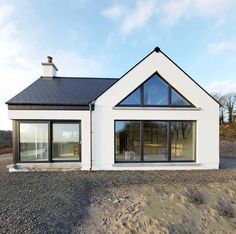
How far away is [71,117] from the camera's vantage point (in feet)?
34.9

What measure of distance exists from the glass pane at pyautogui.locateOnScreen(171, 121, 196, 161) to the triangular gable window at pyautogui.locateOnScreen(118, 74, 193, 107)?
1.11m

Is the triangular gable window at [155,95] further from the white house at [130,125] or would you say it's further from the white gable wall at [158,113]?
the white gable wall at [158,113]

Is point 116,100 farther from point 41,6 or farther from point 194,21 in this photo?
point 194,21

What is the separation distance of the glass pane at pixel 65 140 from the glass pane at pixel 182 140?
16.5 ft

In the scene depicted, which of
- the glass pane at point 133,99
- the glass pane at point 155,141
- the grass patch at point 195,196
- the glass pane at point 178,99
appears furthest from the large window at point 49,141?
the grass patch at point 195,196

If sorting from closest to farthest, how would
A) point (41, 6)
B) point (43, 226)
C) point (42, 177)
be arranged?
point (43, 226) → point (42, 177) → point (41, 6)

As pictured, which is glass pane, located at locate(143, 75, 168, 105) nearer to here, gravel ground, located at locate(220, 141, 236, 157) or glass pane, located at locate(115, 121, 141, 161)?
glass pane, located at locate(115, 121, 141, 161)

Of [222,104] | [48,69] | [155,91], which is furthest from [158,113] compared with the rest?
[222,104]

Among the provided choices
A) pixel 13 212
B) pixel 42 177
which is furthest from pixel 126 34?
pixel 13 212

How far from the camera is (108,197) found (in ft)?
22.5

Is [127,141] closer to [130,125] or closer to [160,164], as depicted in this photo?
[130,125]

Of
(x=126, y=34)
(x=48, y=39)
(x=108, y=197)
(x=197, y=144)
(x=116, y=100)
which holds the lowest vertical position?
(x=108, y=197)

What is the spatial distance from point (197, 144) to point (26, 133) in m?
8.78

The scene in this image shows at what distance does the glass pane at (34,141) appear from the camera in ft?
34.8
